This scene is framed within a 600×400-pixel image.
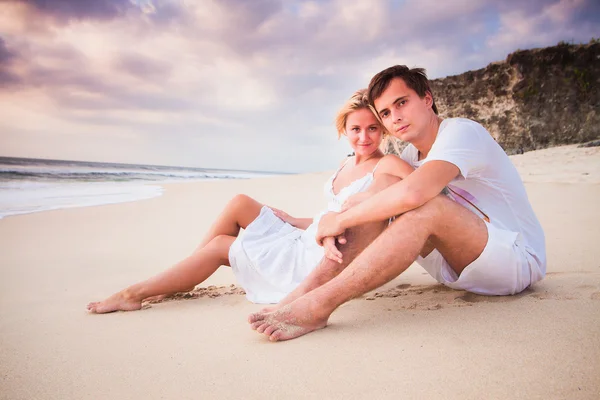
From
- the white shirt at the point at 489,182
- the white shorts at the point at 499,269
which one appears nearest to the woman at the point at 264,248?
the white shirt at the point at 489,182

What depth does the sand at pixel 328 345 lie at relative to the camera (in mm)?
1051

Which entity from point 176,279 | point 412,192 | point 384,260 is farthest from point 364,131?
point 176,279

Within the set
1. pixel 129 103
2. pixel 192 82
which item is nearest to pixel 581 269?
pixel 192 82

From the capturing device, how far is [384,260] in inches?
58.6

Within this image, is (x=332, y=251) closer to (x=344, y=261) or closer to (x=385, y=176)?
(x=344, y=261)

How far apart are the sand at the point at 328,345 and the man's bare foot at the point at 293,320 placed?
5 centimetres

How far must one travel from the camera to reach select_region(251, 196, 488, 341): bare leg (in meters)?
1.49

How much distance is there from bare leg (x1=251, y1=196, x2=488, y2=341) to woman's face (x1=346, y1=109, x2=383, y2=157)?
1.08 metres

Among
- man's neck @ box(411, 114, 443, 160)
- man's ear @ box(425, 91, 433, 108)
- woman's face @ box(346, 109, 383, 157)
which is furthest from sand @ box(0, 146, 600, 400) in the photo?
man's ear @ box(425, 91, 433, 108)

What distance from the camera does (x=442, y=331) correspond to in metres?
1.41

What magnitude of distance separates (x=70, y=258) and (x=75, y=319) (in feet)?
7.00

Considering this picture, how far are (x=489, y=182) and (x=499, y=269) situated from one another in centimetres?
46

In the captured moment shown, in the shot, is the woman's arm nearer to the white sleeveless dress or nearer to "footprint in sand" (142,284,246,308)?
the white sleeveless dress

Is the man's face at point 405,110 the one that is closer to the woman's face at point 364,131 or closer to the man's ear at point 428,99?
the man's ear at point 428,99
